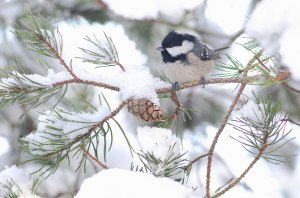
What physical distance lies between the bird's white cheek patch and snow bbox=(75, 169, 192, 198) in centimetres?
98

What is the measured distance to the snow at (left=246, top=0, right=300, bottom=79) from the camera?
2.66 feet

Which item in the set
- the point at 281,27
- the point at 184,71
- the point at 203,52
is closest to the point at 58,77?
the point at 281,27

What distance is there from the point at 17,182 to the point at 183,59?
2.93 ft

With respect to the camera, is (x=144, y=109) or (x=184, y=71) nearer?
(x=144, y=109)

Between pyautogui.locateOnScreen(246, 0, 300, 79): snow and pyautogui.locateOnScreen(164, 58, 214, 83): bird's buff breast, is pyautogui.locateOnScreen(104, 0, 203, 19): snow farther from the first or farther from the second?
pyautogui.locateOnScreen(246, 0, 300, 79): snow

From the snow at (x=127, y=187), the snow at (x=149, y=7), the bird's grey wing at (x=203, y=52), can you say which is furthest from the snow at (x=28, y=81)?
the snow at (x=149, y=7)

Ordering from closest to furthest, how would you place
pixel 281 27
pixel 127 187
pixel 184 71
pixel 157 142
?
1. pixel 281 27
2. pixel 127 187
3. pixel 157 142
4. pixel 184 71

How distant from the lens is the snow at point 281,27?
2.66 ft

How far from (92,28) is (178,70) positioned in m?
0.58

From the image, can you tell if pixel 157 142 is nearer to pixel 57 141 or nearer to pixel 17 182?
pixel 57 141

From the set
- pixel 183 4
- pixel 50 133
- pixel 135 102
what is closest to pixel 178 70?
pixel 183 4

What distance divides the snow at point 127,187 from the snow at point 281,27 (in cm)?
35

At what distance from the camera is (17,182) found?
51.7 inches

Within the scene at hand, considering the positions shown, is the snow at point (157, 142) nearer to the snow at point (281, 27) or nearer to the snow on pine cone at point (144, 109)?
the snow on pine cone at point (144, 109)
